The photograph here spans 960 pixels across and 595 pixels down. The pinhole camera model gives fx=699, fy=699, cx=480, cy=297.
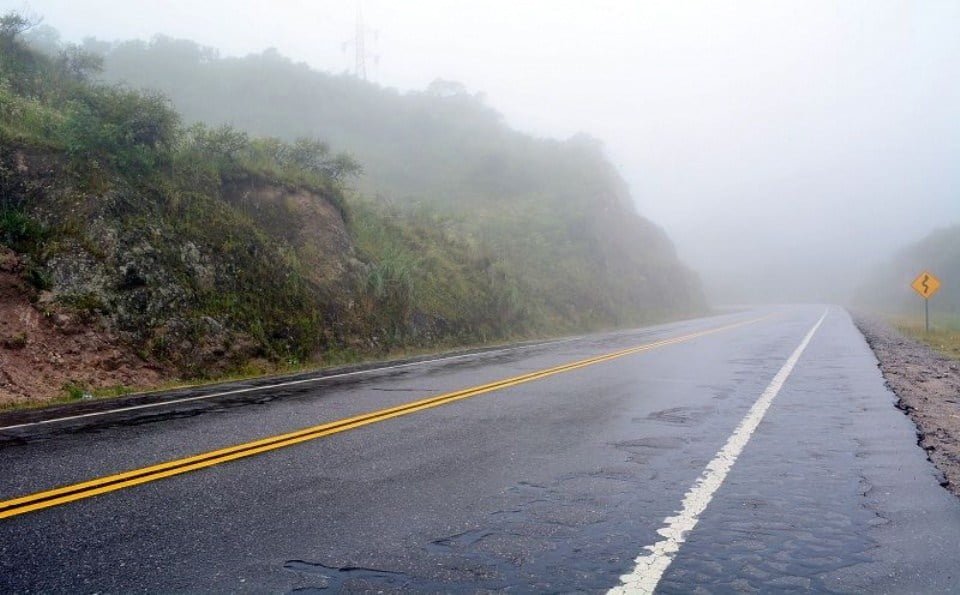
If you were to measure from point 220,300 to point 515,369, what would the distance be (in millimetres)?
6840

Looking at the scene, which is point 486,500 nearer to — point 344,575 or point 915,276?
point 344,575

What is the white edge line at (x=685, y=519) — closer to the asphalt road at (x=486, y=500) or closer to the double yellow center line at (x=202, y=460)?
the asphalt road at (x=486, y=500)

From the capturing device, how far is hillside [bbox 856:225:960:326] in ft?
263

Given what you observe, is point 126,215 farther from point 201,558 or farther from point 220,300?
point 201,558

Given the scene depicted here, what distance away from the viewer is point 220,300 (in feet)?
51.5

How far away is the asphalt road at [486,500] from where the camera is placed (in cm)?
396

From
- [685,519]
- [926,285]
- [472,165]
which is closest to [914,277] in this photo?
[472,165]

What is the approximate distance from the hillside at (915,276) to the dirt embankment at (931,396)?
62550mm

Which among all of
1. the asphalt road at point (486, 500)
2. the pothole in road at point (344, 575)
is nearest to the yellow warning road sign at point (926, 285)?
the asphalt road at point (486, 500)

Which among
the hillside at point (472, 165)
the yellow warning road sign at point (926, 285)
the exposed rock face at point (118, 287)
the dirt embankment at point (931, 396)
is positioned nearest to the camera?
the dirt embankment at point (931, 396)

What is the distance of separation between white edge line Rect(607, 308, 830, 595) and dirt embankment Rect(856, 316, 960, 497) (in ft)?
5.77

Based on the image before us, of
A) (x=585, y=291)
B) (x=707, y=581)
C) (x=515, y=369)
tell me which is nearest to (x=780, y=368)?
(x=515, y=369)

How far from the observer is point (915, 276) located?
101 metres

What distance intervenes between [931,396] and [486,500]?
30.3 ft
